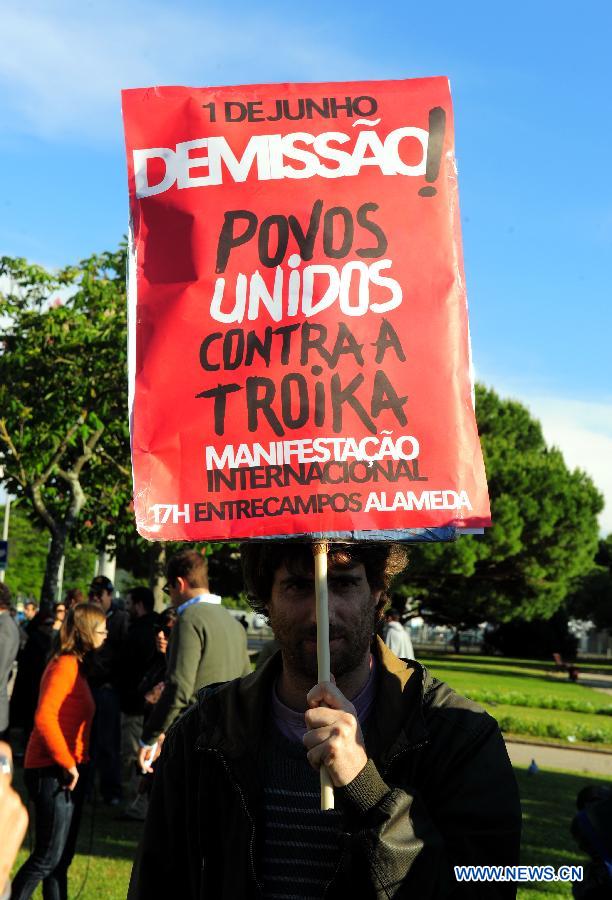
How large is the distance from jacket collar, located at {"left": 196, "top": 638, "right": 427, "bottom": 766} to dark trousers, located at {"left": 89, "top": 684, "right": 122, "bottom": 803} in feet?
24.5

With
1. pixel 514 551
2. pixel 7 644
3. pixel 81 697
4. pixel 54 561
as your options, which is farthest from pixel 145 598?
pixel 514 551

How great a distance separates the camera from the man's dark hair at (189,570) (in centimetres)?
683

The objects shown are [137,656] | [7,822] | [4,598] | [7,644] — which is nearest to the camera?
[7,822]

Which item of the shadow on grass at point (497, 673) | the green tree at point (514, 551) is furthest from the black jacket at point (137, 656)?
the green tree at point (514, 551)

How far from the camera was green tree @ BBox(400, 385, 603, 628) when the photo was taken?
50156 mm

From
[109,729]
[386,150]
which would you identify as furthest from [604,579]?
[386,150]

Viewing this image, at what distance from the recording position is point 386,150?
10.3 ft

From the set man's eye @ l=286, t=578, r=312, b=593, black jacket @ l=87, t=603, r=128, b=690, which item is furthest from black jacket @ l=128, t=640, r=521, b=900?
black jacket @ l=87, t=603, r=128, b=690

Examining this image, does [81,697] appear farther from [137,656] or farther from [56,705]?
[137,656]

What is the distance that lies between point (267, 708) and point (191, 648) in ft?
A: 12.1

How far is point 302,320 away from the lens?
119 inches

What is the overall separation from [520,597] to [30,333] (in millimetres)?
40198

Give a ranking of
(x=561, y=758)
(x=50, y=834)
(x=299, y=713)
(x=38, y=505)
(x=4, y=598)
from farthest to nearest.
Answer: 1. (x=38, y=505)
2. (x=561, y=758)
3. (x=4, y=598)
4. (x=50, y=834)
5. (x=299, y=713)

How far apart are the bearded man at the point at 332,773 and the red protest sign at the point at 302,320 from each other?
20cm
